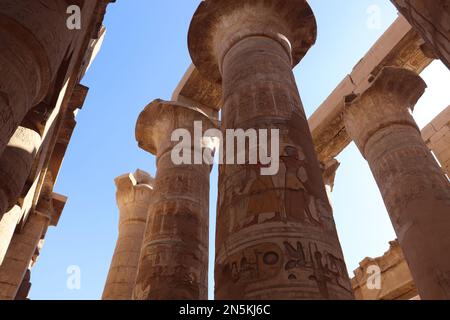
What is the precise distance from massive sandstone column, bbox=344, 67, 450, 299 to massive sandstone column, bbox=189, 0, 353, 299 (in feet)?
9.47

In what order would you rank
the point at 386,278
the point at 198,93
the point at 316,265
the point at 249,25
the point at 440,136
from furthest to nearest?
the point at 440,136
the point at 386,278
the point at 198,93
the point at 249,25
the point at 316,265

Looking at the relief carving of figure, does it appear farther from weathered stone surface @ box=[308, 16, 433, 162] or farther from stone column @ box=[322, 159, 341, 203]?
stone column @ box=[322, 159, 341, 203]

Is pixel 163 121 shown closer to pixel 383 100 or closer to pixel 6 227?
pixel 6 227

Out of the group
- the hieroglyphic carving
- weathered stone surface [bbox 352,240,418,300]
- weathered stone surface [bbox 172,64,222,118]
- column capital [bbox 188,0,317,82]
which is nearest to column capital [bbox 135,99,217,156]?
weathered stone surface [bbox 172,64,222,118]

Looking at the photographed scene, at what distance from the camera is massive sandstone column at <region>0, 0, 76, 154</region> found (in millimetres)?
3449

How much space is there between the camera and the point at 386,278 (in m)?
11.1

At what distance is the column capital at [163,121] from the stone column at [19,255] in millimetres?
3638

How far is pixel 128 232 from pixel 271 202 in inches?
335

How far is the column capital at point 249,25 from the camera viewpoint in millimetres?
5848

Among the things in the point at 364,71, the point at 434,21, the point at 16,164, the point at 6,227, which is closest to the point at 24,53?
the point at 16,164

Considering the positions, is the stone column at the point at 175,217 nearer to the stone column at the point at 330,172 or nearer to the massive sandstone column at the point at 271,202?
the massive sandstone column at the point at 271,202

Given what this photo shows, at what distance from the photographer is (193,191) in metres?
7.73

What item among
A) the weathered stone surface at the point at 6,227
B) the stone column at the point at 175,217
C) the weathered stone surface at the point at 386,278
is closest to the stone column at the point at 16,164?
the weathered stone surface at the point at 6,227
